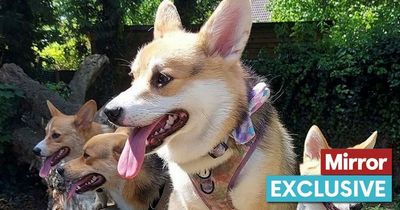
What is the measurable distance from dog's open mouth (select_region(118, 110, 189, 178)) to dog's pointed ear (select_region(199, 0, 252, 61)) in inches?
10.9

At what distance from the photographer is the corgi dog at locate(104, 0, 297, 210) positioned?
191 centimetres

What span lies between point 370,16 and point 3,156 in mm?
5577

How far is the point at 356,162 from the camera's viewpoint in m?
1.85

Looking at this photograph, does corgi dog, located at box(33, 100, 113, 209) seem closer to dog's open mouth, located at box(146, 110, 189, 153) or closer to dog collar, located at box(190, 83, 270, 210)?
dog collar, located at box(190, 83, 270, 210)

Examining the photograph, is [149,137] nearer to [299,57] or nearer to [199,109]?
[199,109]

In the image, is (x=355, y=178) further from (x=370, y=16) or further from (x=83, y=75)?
(x=370, y=16)

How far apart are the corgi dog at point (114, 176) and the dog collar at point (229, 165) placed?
121 centimetres

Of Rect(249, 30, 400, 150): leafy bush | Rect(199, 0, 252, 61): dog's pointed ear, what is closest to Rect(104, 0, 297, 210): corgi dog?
Rect(199, 0, 252, 61): dog's pointed ear

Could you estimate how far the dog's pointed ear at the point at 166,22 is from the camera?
7.60ft

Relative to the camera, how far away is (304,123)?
728 centimetres

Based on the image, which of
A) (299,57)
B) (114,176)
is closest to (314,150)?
(114,176)

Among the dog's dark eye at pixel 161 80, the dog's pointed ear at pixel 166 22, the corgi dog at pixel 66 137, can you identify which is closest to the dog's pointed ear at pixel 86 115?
the corgi dog at pixel 66 137

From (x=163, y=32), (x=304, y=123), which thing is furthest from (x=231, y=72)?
(x=304, y=123)

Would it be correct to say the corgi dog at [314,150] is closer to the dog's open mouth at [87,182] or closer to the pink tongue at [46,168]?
the dog's open mouth at [87,182]
